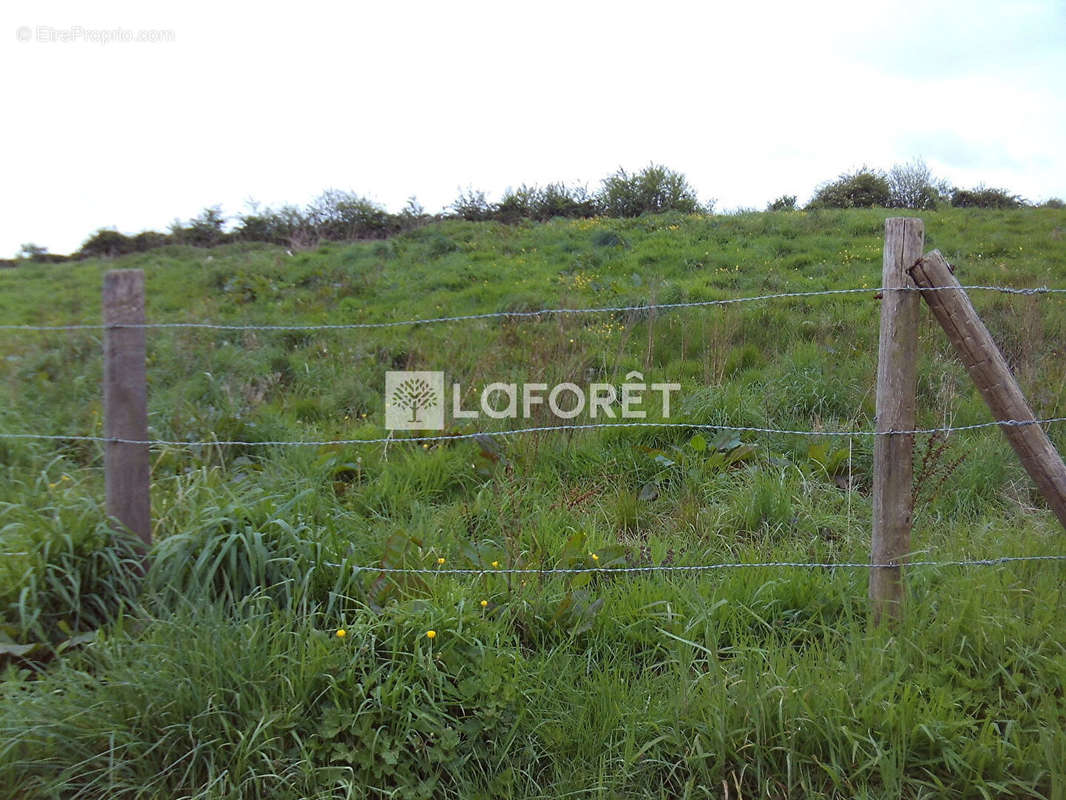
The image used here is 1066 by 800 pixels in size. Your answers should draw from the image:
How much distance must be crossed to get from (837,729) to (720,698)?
14.0 inches

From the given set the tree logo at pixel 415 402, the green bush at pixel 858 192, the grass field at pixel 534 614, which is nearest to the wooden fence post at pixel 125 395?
the grass field at pixel 534 614

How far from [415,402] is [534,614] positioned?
2805 mm

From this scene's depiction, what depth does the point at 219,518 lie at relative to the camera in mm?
2875

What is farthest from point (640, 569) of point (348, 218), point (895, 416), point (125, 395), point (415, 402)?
point (348, 218)

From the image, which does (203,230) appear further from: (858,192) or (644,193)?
(858,192)

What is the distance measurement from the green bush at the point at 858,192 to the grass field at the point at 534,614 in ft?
45.1

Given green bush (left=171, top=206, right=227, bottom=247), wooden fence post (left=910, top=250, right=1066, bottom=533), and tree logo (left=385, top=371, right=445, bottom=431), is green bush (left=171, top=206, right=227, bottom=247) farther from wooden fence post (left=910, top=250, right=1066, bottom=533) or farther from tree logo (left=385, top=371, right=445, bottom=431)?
wooden fence post (left=910, top=250, right=1066, bottom=533)

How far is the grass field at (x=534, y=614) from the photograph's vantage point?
7.41 feet

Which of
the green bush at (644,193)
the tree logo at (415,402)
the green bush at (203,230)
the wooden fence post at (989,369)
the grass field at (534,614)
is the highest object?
the green bush at (644,193)

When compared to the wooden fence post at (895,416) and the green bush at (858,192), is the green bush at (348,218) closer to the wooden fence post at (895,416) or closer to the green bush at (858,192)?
the green bush at (858,192)

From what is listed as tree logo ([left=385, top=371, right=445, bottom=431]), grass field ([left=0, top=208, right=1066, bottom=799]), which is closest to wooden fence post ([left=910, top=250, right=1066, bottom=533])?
grass field ([left=0, top=208, right=1066, bottom=799])

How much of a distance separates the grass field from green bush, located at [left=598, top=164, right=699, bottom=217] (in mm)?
13609

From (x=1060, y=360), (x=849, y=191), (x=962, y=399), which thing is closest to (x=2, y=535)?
(x=962, y=399)

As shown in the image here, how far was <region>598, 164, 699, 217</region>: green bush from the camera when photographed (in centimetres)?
1830
